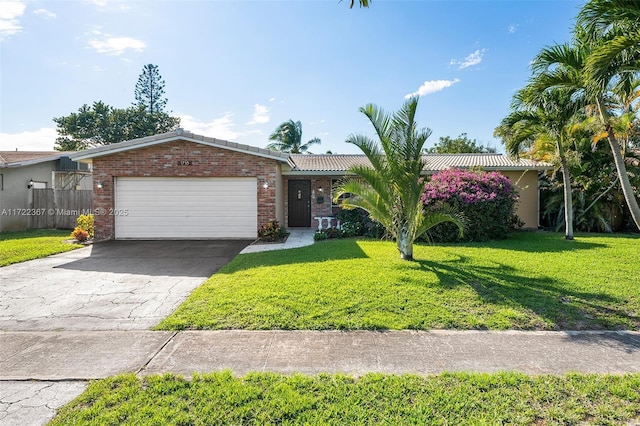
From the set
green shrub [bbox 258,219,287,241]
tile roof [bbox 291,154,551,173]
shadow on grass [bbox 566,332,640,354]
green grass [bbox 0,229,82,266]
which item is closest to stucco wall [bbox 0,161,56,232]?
green grass [bbox 0,229,82,266]

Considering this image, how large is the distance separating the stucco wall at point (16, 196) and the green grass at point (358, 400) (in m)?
17.4

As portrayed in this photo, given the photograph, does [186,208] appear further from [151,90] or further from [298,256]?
[151,90]

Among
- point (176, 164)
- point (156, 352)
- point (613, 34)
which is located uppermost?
point (613, 34)

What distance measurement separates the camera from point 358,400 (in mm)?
2732

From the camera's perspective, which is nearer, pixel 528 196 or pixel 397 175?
pixel 397 175

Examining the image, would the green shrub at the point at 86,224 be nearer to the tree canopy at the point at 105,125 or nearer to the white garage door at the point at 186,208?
the white garage door at the point at 186,208

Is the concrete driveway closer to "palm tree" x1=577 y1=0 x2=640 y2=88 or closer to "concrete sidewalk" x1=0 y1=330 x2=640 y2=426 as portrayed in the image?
"concrete sidewalk" x1=0 y1=330 x2=640 y2=426

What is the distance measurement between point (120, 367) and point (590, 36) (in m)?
9.62

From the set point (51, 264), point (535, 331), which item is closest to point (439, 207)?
point (535, 331)

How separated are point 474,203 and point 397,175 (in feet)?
15.9

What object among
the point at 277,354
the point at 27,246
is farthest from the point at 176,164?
the point at 277,354

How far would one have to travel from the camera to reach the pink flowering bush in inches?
434

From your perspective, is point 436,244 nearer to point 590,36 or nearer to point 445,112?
point 590,36

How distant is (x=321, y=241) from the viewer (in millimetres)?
11836
